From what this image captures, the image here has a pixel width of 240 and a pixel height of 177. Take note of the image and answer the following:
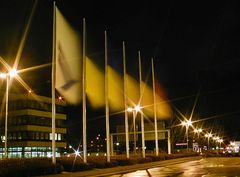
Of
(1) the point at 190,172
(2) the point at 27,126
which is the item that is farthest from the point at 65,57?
(2) the point at 27,126

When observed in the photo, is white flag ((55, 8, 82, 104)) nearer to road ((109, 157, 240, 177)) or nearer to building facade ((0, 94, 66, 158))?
road ((109, 157, 240, 177))

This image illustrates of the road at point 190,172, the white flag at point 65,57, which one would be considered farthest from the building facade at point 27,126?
the white flag at point 65,57

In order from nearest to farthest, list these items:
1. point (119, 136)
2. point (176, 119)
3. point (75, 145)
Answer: point (119, 136) → point (176, 119) → point (75, 145)

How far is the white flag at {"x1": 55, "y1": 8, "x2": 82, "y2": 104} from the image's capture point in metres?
29.2

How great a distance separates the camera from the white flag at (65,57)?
29172 mm

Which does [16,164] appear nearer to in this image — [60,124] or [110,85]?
[110,85]

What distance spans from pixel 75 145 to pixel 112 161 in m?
122

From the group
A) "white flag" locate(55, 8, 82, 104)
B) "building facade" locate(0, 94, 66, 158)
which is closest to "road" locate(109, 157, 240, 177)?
"white flag" locate(55, 8, 82, 104)

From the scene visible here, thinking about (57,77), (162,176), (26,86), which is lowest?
(162,176)

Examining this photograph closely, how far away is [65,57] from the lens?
29953 millimetres

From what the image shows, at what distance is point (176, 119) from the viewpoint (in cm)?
9225

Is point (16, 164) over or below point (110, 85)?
below

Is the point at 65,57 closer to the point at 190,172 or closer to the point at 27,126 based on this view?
the point at 190,172

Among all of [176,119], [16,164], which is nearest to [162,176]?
[16,164]
